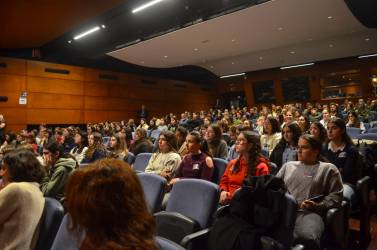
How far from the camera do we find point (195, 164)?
2975 millimetres

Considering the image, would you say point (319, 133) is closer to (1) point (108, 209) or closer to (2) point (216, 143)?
(2) point (216, 143)

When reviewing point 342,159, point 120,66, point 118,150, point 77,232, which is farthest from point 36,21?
point 77,232

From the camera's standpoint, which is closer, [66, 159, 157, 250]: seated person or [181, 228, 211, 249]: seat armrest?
[66, 159, 157, 250]: seated person

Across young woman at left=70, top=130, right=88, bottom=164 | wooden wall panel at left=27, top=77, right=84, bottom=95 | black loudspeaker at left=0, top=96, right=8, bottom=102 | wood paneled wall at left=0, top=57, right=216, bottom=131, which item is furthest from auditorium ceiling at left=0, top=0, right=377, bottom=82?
young woman at left=70, top=130, right=88, bottom=164

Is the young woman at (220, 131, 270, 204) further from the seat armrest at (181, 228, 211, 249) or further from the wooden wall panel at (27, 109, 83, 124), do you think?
the wooden wall panel at (27, 109, 83, 124)

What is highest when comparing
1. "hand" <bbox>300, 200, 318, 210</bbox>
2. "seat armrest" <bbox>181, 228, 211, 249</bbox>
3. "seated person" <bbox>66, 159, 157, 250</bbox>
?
"seated person" <bbox>66, 159, 157, 250</bbox>

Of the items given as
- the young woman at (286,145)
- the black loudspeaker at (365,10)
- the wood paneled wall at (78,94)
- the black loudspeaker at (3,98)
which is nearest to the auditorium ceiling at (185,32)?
the black loudspeaker at (365,10)

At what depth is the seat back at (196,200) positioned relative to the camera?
1960mm

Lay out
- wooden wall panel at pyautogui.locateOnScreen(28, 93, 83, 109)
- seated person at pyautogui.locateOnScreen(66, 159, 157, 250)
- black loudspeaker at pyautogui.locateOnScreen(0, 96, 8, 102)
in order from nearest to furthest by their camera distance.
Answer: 1. seated person at pyautogui.locateOnScreen(66, 159, 157, 250)
2. black loudspeaker at pyautogui.locateOnScreen(0, 96, 8, 102)
3. wooden wall panel at pyautogui.locateOnScreen(28, 93, 83, 109)

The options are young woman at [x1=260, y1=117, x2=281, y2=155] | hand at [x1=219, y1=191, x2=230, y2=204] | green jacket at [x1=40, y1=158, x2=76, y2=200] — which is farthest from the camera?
young woman at [x1=260, y1=117, x2=281, y2=155]

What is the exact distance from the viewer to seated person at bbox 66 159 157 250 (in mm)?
816

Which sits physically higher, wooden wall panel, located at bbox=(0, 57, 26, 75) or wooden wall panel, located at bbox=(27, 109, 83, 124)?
wooden wall panel, located at bbox=(0, 57, 26, 75)

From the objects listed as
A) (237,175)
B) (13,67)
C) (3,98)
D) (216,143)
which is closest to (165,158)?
(216,143)

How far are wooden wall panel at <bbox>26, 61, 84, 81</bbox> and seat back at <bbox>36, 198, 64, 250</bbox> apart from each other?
417 inches
